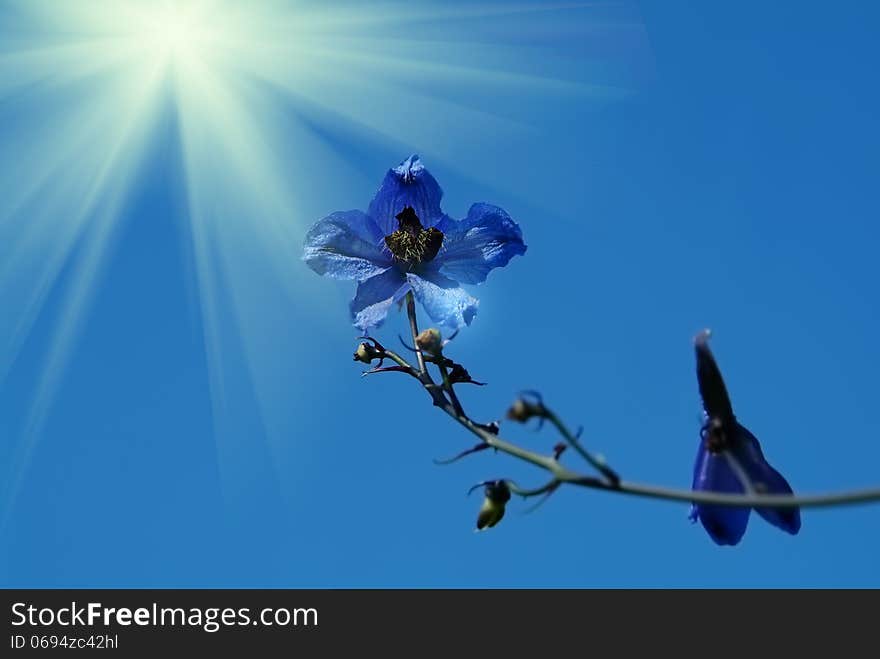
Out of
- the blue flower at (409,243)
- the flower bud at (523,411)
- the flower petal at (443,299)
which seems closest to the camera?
the flower bud at (523,411)

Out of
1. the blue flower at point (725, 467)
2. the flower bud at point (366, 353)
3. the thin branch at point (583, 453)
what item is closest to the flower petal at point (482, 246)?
the flower bud at point (366, 353)

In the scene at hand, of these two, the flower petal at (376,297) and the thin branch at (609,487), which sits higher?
the flower petal at (376,297)

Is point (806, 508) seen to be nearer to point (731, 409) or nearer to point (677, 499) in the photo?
point (677, 499)

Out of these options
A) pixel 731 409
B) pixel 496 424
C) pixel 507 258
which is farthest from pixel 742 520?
pixel 507 258

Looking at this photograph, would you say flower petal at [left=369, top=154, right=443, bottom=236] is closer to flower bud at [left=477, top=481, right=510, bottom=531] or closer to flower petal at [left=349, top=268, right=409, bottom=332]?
flower petal at [left=349, top=268, right=409, bottom=332]

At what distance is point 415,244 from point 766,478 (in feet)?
5.72

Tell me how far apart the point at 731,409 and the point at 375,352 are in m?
1.25

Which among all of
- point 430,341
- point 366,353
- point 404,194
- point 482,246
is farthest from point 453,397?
point 404,194

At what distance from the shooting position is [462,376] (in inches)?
115

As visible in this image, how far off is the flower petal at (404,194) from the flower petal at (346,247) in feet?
0.24

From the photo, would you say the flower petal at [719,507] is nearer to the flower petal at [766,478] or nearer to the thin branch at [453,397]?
the flower petal at [766,478]

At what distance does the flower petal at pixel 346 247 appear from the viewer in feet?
12.0

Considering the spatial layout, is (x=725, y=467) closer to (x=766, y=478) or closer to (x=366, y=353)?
(x=766, y=478)

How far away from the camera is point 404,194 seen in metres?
3.83
